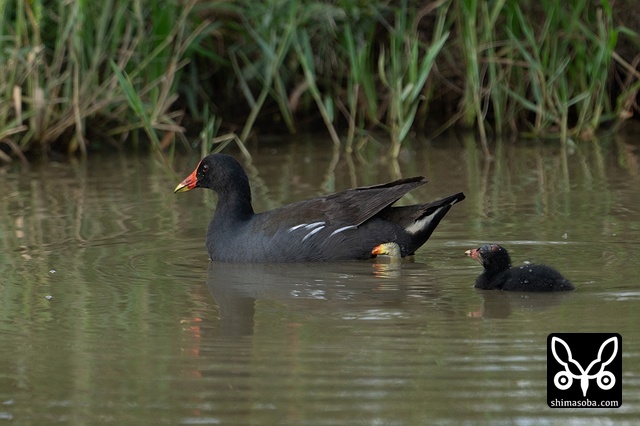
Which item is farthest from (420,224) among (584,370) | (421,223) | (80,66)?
(80,66)

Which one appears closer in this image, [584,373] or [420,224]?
[584,373]

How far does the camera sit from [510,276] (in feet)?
19.6

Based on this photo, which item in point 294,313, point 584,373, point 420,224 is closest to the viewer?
point 584,373

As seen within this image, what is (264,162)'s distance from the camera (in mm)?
10656

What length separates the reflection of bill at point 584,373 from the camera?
14.5 feet

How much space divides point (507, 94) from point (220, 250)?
4.89 m

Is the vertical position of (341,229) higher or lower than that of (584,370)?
higher

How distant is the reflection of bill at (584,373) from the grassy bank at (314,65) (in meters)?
5.07

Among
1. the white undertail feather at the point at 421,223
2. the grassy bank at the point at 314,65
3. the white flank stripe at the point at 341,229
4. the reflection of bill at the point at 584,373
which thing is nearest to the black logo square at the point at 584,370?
the reflection of bill at the point at 584,373

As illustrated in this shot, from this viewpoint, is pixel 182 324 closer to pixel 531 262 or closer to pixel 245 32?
pixel 531 262

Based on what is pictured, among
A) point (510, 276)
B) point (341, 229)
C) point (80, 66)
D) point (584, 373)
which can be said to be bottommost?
point (584, 373)

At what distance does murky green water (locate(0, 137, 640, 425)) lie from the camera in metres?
4.32

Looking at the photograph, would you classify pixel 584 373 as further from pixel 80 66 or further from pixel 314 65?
pixel 314 65

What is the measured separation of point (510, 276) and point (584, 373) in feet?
4.58
